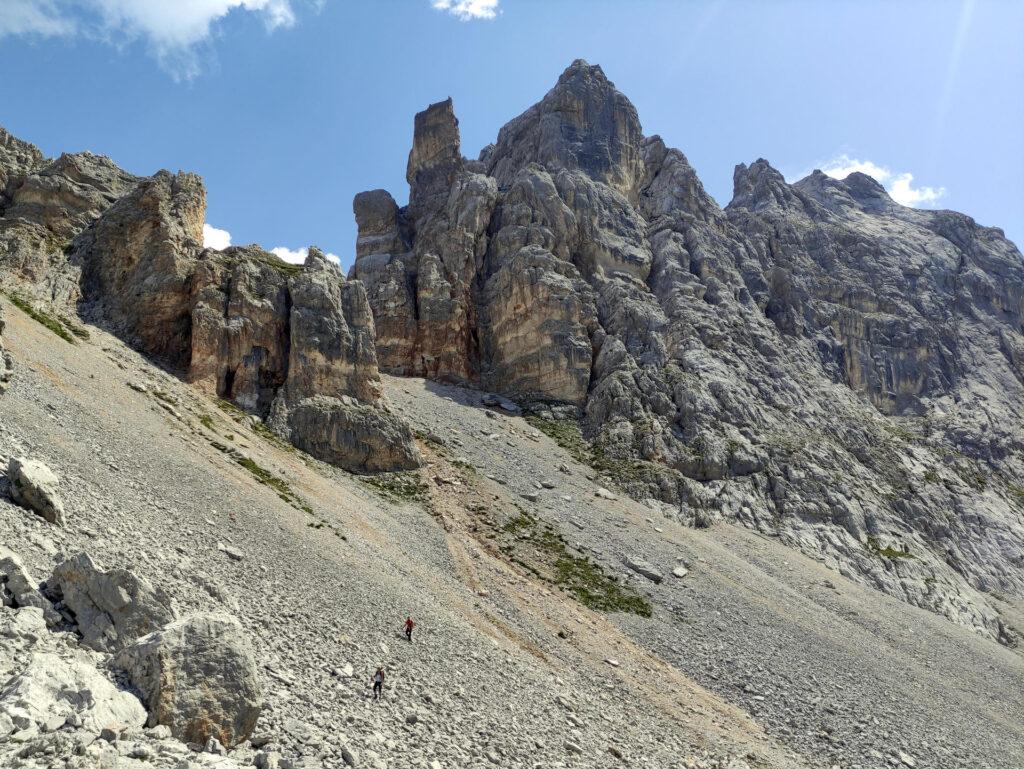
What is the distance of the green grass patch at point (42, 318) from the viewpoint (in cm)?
4522

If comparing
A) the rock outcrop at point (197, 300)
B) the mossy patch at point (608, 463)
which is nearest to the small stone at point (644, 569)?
the mossy patch at point (608, 463)

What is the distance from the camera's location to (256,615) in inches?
879

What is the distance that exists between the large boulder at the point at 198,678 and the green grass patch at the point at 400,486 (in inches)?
1449

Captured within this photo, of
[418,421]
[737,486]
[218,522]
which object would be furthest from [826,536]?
[218,522]

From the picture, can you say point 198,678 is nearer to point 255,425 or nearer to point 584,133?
point 255,425

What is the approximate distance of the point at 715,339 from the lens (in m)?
91.4

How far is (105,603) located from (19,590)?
1.66 m

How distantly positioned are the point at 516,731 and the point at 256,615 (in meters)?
9.76

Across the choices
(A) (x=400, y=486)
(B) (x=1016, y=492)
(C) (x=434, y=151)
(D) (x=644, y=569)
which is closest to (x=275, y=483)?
(A) (x=400, y=486)

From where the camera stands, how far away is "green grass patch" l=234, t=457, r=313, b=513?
40438 mm

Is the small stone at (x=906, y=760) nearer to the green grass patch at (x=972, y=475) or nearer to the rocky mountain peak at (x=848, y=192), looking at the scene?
the green grass patch at (x=972, y=475)

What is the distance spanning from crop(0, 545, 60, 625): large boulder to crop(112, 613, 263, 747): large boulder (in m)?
2.05

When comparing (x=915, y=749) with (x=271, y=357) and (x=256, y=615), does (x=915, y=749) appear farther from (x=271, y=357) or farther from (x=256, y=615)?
(x=271, y=357)

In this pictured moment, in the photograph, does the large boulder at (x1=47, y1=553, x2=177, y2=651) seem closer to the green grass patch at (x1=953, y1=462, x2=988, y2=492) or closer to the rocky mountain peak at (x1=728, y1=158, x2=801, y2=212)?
the green grass patch at (x1=953, y1=462, x2=988, y2=492)
